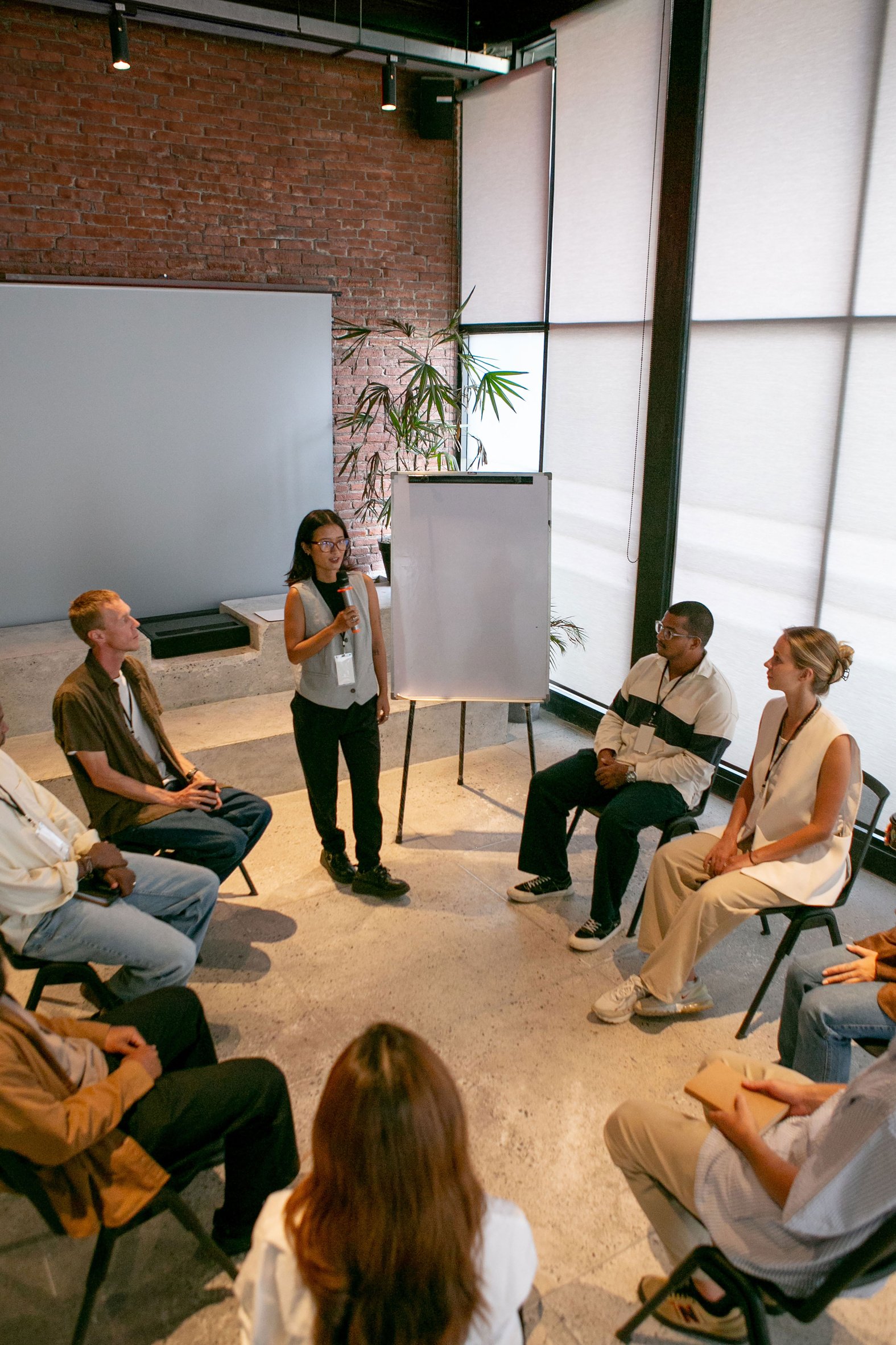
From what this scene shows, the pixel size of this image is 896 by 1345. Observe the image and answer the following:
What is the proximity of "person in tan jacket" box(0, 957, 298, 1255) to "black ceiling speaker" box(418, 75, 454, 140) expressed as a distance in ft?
18.4

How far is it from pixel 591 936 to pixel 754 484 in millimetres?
2179

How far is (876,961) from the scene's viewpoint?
8.27ft

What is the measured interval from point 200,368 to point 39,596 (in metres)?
1.57

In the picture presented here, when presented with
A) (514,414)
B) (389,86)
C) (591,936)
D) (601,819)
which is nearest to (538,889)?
(591,936)

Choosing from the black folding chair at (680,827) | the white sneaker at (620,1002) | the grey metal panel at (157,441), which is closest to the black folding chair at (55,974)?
the white sneaker at (620,1002)

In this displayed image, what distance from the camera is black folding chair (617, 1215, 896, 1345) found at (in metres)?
1.54

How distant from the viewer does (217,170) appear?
5367 millimetres

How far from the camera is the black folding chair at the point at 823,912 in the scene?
2.91 metres

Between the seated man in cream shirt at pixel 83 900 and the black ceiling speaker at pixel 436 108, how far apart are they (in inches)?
197

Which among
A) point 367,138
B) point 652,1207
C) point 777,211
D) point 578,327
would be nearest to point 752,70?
point 777,211

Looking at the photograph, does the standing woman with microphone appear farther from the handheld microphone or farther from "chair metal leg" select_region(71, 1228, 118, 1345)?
"chair metal leg" select_region(71, 1228, 118, 1345)

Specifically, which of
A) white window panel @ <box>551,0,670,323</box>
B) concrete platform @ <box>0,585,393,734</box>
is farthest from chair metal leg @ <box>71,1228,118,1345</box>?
white window panel @ <box>551,0,670,323</box>

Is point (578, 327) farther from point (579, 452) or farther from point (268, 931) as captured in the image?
point (268, 931)

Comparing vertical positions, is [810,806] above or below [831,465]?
below
